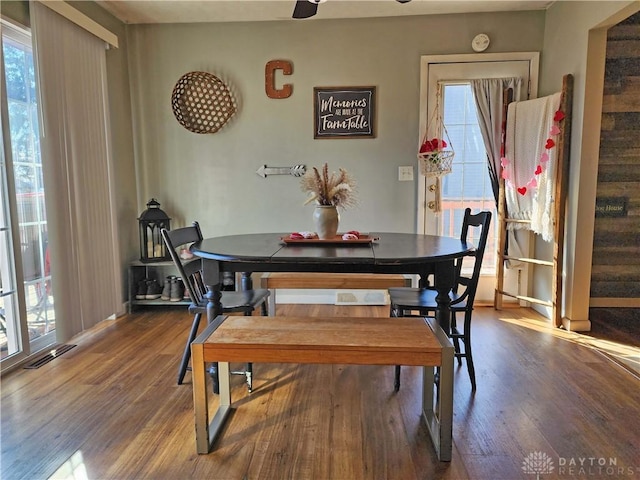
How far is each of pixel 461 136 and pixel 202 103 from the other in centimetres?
232

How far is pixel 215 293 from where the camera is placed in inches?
81.9

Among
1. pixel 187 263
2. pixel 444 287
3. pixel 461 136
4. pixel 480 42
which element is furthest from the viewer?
pixel 461 136

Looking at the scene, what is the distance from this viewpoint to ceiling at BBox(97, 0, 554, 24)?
10.6 feet

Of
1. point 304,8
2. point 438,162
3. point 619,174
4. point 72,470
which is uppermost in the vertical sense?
point 304,8

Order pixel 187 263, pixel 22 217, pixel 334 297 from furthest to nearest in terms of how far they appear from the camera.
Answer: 1. pixel 334 297
2. pixel 22 217
3. pixel 187 263

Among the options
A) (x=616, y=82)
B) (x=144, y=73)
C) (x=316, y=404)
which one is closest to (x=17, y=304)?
(x=316, y=404)

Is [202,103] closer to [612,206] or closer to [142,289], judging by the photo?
[142,289]

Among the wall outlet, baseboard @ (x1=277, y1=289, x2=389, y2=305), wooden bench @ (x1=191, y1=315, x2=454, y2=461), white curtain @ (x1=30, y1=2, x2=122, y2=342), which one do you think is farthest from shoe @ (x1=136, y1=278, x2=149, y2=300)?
the wall outlet

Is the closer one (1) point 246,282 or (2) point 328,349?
(2) point 328,349

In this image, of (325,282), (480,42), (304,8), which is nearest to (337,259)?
(325,282)

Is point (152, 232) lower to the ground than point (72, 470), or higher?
higher

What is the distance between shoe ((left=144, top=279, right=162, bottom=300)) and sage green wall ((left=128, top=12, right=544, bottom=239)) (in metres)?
0.61

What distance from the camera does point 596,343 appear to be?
9.17 ft

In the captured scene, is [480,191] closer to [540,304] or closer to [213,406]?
[540,304]
